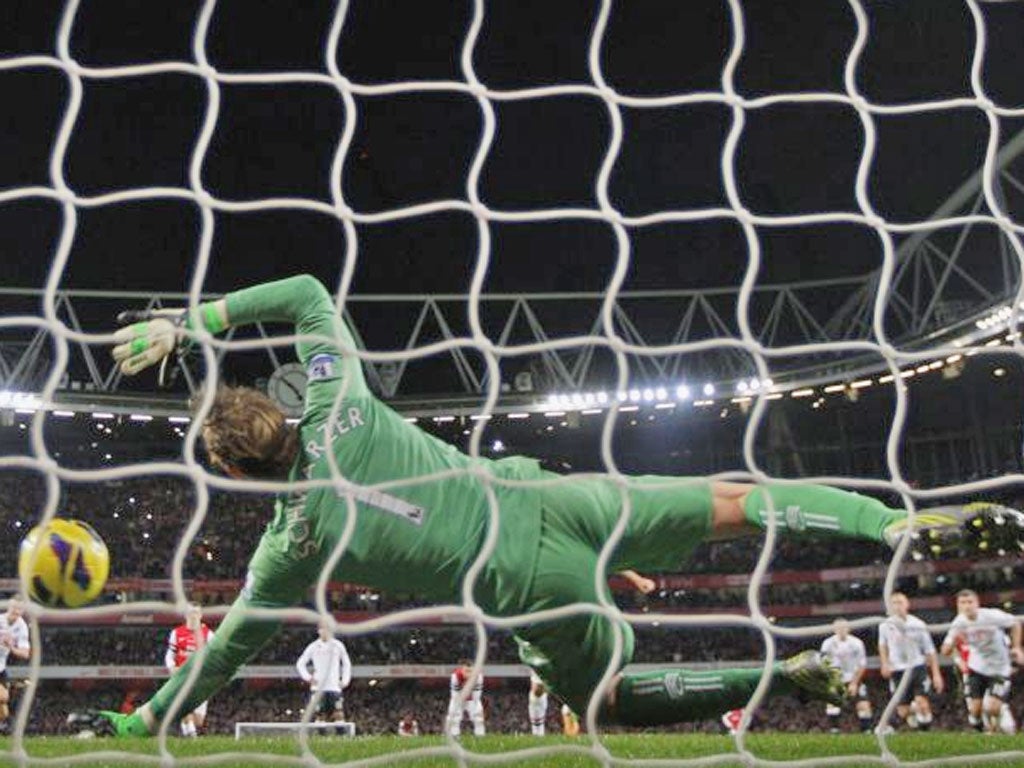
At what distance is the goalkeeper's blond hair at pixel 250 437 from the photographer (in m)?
3.17

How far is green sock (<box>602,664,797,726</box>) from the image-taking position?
11.1 ft

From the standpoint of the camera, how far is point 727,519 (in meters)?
3.22

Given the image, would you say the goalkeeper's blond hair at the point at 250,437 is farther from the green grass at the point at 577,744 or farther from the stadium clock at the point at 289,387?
the stadium clock at the point at 289,387

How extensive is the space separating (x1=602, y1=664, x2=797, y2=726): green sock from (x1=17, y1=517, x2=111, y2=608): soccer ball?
1.61 meters

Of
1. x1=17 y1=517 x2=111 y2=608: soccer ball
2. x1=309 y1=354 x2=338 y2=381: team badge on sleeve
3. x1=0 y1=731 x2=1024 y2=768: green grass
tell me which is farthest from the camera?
x1=0 y1=731 x2=1024 y2=768: green grass

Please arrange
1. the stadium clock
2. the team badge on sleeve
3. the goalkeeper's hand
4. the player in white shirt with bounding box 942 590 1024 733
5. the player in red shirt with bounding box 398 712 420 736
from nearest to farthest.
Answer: the goalkeeper's hand → the team badge on sleeve → the player in white shirt with bounding box 942 590 1024 733 → the stadium clock → the player in red shirt with bounding box 398 712 420 736

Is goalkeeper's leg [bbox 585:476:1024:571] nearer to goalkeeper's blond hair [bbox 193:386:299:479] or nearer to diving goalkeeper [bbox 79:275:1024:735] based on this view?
diving goalkeeper [bbox 79:275:1024:735]

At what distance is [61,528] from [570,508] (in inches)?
58.9

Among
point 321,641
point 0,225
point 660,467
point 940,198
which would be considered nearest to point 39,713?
point 0,225

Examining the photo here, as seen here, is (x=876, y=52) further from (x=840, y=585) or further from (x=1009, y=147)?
(x=840, y=585)

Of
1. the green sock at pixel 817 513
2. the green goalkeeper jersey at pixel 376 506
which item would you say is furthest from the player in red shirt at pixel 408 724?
the green sock at pixel 817 513

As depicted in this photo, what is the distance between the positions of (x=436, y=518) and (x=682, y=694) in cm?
97

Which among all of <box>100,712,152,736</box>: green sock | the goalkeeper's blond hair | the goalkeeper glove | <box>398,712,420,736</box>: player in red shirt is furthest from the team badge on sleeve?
<box>398,712,420,736</box>: player in red shirt

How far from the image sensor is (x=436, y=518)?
10.2 feet
